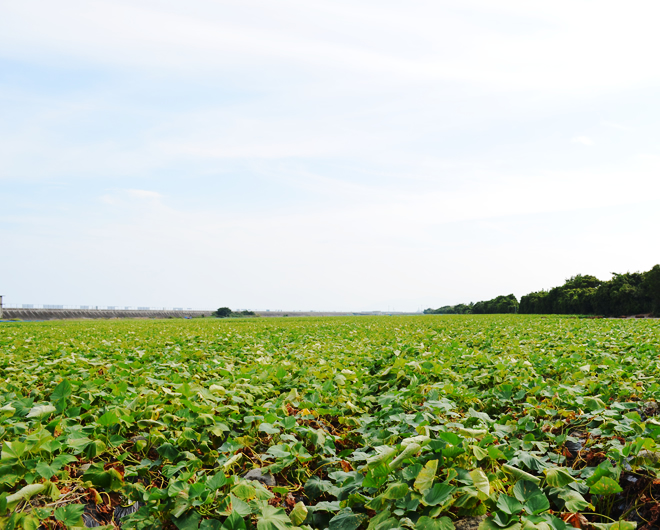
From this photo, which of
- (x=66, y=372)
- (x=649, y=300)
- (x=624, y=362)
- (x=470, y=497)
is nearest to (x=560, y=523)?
(x=470, y=497)

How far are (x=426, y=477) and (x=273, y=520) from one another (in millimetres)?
959

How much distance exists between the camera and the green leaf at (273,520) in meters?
2.39

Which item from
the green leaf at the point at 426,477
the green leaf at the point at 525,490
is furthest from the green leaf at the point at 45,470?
the green leaf at the point at 525,490

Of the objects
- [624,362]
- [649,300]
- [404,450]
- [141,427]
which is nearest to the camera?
[404,450]

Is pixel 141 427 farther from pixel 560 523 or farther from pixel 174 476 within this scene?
pixel 560 523

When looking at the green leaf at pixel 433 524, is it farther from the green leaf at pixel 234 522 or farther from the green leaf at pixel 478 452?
the green leaf at pixel 234 522

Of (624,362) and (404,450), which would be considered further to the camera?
(624,362)

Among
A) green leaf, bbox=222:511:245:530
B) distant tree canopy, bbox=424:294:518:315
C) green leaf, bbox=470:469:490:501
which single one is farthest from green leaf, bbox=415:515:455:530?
distant tree canopy, bbox=424:294:518:315

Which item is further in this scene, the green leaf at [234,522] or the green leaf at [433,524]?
the green leaf at [234,522]

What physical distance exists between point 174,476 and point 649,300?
53266 mm

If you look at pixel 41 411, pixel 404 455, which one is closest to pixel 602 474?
pixel 404 455

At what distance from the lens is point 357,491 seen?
2.79 meters

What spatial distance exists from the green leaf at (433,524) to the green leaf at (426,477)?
16 cm

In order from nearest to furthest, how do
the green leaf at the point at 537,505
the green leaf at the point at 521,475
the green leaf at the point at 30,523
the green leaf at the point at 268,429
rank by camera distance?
the green leaf at the point at 537,505
the green leaf at the point at 30,523
the green leaf at the point at 521,475
the green leaf at the point at 268,429
